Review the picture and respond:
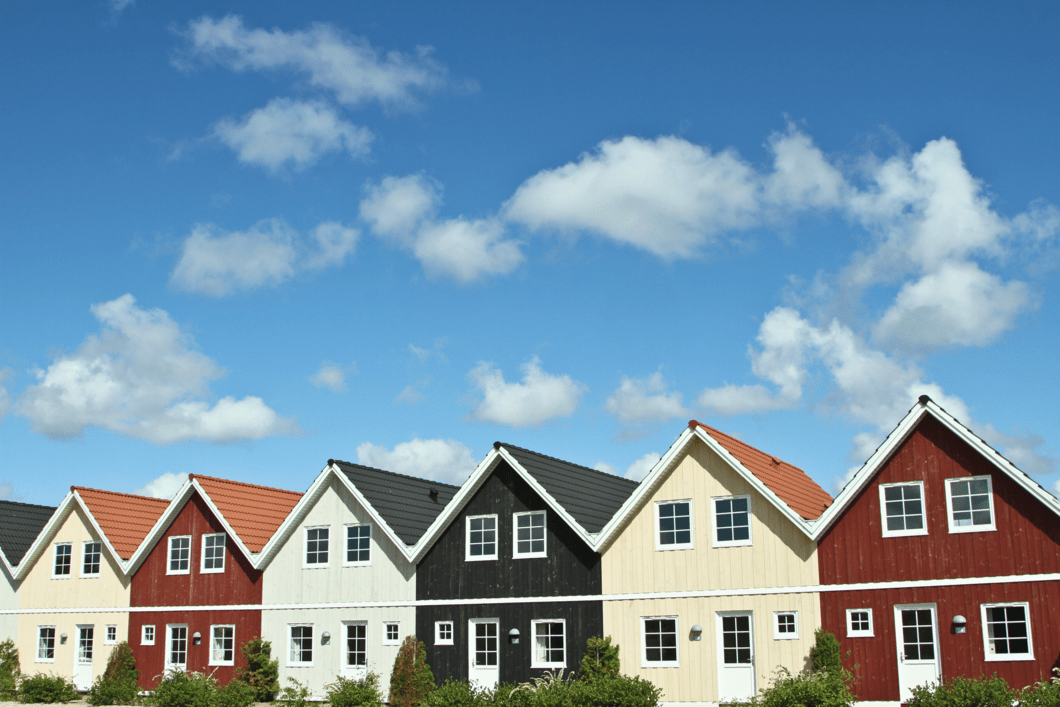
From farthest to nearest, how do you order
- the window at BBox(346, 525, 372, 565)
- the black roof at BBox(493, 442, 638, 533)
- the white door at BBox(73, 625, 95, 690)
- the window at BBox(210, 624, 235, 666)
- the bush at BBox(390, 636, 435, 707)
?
the white door at BBox(73, 625, 95, 690)
the window at BBox(210, 624, 235, 666)
the window at BBox(346, 525, 372, 565)
the black roof at BBox(493, 442, 638, 533)
the bush at BBox(390, 636, 435, 707)

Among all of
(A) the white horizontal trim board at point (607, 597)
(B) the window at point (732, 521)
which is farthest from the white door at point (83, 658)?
(B) the window at point (732, 521)

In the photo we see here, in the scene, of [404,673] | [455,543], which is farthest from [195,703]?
[455,543]

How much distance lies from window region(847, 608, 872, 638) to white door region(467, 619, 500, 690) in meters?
9.50

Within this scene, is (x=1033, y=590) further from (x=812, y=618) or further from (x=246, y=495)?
(x=246, y=495)

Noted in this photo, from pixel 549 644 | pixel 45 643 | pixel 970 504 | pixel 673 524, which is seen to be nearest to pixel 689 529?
pixel 673 524

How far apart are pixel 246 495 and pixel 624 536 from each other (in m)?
15.0

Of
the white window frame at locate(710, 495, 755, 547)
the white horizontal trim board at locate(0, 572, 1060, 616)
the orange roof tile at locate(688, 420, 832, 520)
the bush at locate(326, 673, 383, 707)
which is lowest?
the bush at locate(326, 673, 383, 707)

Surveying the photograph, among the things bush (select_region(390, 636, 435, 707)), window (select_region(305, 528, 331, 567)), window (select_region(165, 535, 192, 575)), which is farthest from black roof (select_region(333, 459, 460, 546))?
window (select_region(165, 535, 192, 575))

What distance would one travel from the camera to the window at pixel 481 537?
2980 cm

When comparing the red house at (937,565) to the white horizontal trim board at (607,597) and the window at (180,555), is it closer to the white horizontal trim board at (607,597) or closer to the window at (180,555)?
the white horizontal trim board at (607,597)

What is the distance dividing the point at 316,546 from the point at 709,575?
1273 centimetres

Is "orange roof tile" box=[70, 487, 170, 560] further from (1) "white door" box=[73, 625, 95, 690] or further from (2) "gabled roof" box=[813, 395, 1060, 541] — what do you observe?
(2) "gabled roof" box=[813, 395, 1060, 541]

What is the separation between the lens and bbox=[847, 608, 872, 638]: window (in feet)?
81.1

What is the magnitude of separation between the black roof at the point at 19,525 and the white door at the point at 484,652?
2054 centimetres
